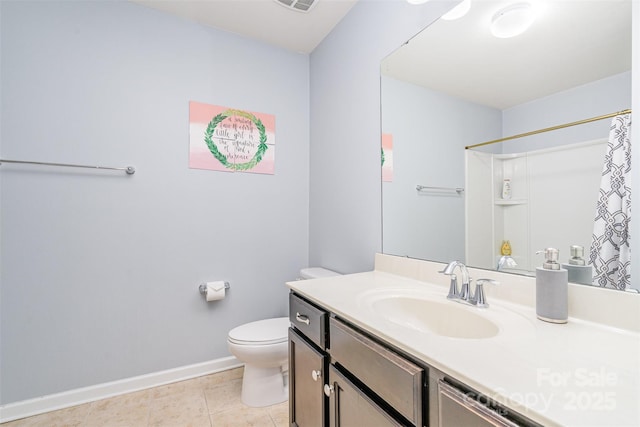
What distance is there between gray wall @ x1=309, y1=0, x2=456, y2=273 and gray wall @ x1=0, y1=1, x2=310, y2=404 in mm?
216

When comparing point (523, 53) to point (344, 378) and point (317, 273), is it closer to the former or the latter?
point (344, 378)

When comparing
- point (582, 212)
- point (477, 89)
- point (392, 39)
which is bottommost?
point (582, 212)

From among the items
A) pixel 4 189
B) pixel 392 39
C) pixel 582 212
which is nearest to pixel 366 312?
pixel 582 212

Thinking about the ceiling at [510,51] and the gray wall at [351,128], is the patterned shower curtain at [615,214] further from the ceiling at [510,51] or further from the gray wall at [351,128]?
the gray wall at [351,128]

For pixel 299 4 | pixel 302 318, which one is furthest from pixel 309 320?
pixel 299 4

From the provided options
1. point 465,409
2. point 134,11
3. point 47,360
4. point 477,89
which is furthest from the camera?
point 134,11

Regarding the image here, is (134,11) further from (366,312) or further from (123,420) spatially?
(123,420)

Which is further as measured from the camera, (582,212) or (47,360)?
(47,360)

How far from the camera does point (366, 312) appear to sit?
0.88m

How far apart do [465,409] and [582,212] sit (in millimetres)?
700

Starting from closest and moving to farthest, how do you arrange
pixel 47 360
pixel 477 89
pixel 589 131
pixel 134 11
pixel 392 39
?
pixel 589 131
pixel 477 89
pixel 392 39
pixel 47 360
pixel 134 11

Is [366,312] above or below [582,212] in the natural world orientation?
below

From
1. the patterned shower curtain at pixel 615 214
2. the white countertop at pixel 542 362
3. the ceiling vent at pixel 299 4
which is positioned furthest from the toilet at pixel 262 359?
the ceiling vent at pixel 299 4

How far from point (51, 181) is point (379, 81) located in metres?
1.89
